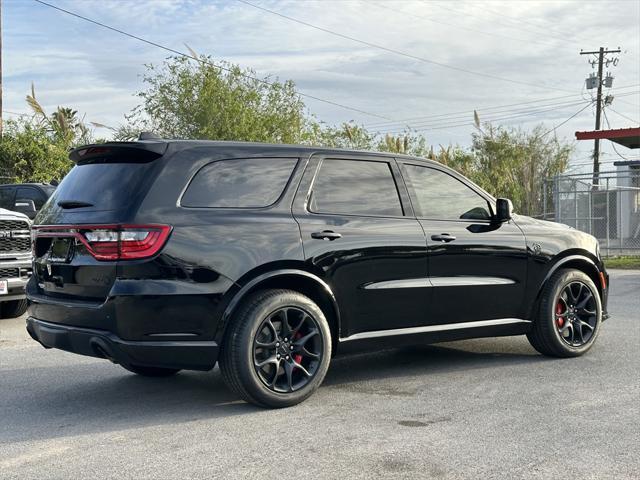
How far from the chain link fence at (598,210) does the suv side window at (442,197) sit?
50.8 ft

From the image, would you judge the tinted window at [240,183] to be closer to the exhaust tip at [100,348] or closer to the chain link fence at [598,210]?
the exhaust tip at [100,348]

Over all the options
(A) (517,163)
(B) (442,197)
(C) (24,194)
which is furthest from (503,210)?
(A) (517,163)

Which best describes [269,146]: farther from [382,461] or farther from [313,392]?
[382,461]

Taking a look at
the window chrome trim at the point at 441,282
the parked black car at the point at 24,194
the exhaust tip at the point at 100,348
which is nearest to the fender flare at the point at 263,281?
the window chrome trim at the point at 441,282

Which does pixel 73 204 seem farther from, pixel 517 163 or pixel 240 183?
pixel 517 163

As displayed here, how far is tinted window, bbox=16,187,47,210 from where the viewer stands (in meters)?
15.8

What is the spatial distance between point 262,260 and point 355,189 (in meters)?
1.09

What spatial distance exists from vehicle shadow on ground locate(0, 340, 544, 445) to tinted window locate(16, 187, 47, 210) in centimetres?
941

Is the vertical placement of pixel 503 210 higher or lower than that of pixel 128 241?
higher

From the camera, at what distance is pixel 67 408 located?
5.67m

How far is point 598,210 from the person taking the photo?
22.6 metres

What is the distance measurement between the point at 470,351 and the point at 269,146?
9.74ft

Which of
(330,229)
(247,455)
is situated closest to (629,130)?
(330,229)

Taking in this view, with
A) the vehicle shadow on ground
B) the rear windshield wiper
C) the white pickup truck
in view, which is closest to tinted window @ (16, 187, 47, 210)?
the white pickup truck
